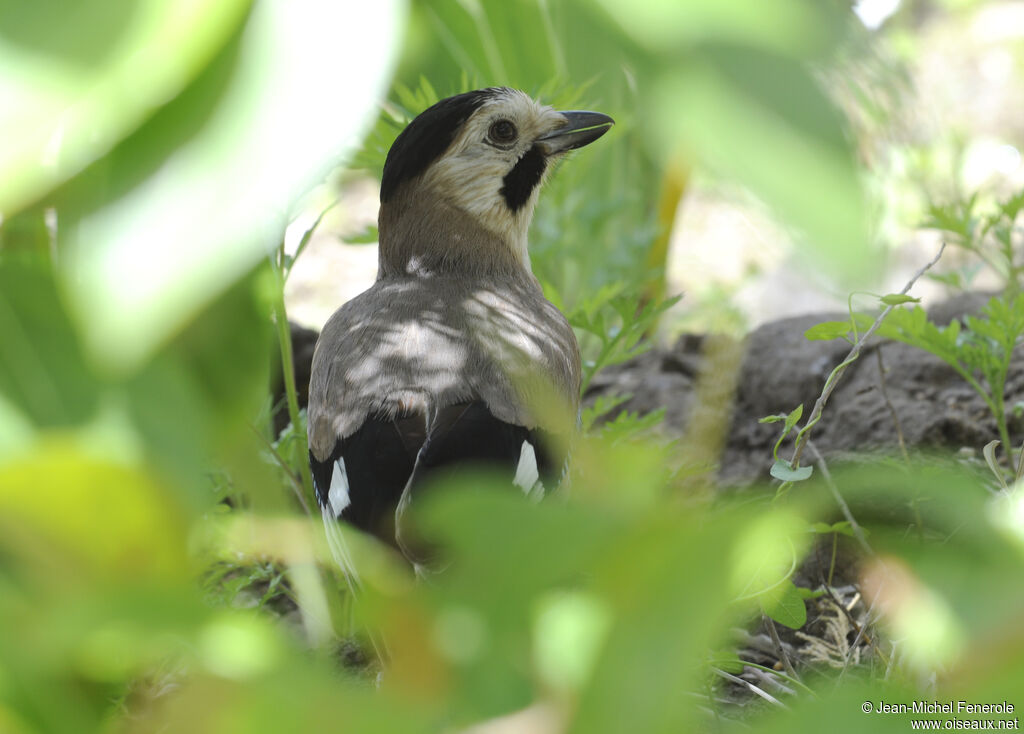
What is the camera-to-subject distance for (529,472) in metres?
1.75

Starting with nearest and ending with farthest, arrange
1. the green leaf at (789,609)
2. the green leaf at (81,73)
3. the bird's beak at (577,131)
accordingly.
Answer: the green leaf at (81,73) < the green leaf at (789,609) < the bird's beak at (577,131)

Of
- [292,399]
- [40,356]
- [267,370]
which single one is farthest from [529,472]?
[40,356]

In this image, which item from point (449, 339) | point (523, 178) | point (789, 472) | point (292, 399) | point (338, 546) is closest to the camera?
point (789, 472)

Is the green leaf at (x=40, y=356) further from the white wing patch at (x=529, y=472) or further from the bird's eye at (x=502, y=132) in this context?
the bird's eye at (x=502, y=132)

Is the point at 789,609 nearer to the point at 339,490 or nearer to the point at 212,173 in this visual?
the point at 339,490

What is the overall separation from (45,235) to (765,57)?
330mm

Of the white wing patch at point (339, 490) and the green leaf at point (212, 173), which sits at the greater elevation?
the green leaf at point (212, 173)

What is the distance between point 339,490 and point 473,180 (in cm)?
100

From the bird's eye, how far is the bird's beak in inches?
3.0

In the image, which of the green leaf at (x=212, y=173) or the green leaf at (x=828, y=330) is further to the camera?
the green leaf at (x=828, y=330)

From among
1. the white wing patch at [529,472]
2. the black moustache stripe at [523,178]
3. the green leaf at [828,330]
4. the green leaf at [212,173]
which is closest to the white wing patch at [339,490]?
the white wing patch at [529,472]

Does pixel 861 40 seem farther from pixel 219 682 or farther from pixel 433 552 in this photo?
pixel 433 552

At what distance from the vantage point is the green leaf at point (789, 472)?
1.42m

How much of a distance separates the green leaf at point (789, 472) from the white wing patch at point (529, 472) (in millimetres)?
417
